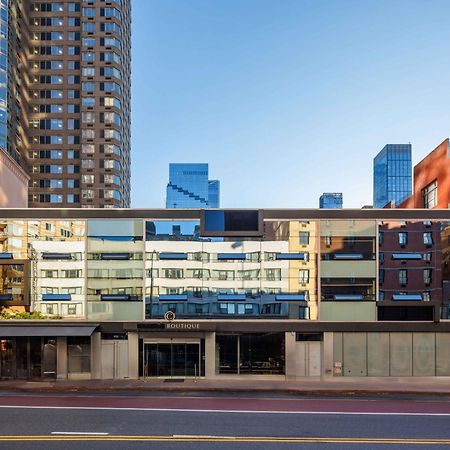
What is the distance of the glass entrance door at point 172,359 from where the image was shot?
985 inches

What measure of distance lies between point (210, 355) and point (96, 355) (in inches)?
265

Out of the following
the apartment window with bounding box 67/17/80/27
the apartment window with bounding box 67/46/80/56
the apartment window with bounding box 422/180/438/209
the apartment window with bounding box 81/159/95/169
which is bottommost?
the apartment window with bounding box 422/180/438/209

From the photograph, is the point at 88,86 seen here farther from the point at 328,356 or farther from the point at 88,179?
the point at 328,356

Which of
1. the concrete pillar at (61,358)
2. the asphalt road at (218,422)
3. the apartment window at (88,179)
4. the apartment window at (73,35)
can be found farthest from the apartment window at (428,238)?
the apartment window at (73,35)

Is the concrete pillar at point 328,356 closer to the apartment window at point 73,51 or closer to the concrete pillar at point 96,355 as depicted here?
the concrete pillar at point 96,355

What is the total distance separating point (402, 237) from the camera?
82.8 ft

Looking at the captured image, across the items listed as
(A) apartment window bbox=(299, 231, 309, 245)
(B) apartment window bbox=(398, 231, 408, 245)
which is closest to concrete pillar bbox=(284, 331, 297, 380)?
(A) apartment window bbox=(299, 231, 309, 245)

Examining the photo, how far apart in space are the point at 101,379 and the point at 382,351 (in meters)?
16.6

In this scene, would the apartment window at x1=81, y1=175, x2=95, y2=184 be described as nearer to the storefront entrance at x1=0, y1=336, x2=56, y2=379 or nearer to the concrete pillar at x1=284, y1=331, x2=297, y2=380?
the storefront entrance at x1=0, y1=336, x2=56, y2=379

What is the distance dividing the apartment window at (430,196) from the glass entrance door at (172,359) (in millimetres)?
21340

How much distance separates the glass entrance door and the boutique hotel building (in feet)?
0.20

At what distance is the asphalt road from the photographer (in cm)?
1327

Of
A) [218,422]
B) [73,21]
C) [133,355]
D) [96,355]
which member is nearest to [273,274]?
[133,355]

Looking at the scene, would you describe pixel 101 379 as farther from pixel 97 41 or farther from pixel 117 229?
pixel 97 41
